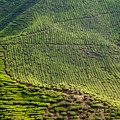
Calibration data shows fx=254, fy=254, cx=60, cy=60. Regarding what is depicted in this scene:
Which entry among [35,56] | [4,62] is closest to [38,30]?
[35,56]

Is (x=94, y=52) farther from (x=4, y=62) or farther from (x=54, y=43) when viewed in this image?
A: (x=4, y=62)

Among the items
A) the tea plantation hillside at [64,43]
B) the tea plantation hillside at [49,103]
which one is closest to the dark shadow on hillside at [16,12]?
the tea plantation hillside at [64,43]

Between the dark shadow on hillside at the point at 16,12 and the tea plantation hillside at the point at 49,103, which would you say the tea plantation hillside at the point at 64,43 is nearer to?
the dark shadow on hillside at the point at 16,12

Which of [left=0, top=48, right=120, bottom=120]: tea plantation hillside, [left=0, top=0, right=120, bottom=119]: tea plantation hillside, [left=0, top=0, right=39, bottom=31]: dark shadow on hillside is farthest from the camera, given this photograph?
[left=0, top=0, right=39, bottom=31]: dark shadow on hillside

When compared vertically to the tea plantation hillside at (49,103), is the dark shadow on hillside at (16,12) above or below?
above

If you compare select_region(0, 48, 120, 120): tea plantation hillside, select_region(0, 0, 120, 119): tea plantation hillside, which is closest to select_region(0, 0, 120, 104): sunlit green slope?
select_region(0, 0, 120, 119): tea plantation hillside

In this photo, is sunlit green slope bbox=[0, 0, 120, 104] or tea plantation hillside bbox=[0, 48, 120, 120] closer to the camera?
tea plantation hillside bbox=[0, 48, 120, 120]

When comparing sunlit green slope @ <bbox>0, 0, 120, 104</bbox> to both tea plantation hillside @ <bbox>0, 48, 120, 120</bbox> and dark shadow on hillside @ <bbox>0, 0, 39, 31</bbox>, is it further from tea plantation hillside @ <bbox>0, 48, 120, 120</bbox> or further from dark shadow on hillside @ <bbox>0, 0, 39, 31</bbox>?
tea plantation hillside @ <bbox>0, 48, 120, 120</bbox>

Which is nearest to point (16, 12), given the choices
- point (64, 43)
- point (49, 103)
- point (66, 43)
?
point (64, 43)
